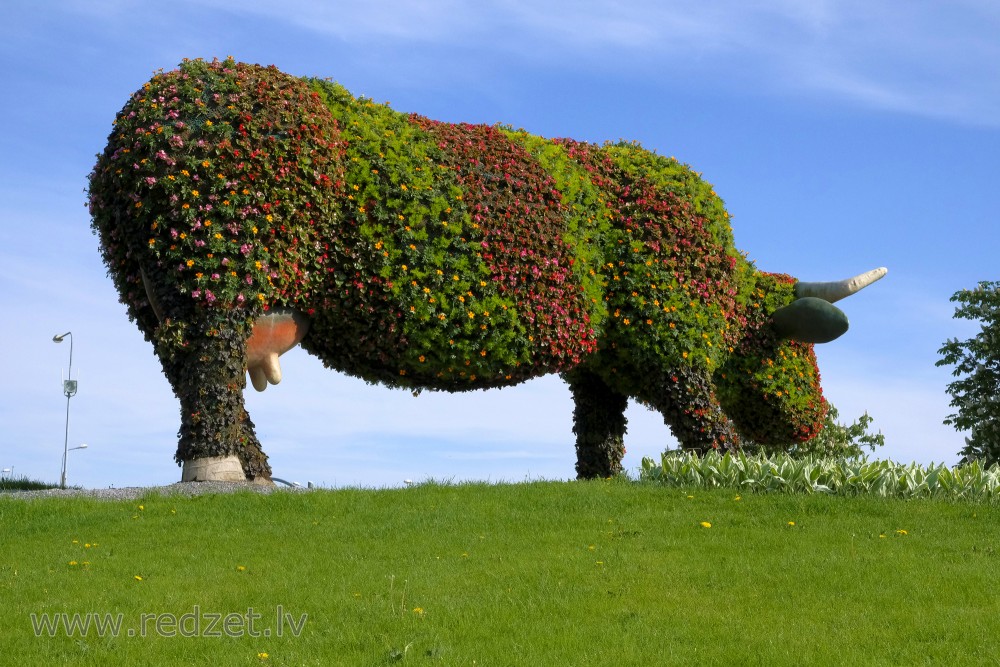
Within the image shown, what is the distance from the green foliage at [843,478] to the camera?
38.8 feet

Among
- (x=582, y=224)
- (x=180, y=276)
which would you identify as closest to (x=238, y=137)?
(x=180, y=276)

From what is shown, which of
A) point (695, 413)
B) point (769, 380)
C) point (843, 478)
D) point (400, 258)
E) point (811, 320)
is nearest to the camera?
point (843, 478)

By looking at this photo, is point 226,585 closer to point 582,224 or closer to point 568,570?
point 568,570

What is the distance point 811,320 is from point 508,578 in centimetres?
888

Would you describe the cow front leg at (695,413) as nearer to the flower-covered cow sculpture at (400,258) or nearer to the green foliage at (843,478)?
the flower-covered cow sculpture at (400,258)

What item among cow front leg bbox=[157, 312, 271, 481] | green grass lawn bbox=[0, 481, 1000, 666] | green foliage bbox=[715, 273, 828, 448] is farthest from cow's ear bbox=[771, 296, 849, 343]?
cow front leg bbox=[157, 312, 271, 481]

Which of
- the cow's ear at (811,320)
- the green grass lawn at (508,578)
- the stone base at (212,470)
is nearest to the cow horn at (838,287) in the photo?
the cow's ear at (811,320)

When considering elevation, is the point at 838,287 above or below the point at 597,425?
above

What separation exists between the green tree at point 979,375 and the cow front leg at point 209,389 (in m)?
16.2

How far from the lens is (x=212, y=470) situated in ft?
37.9

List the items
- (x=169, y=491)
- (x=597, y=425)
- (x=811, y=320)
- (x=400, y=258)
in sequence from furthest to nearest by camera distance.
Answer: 1. (x=597, y=425)
2. (x=811, y=320)
3. (x=400, y=258)
4. (x=169, y=491)

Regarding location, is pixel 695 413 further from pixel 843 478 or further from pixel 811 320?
pixel 843 478

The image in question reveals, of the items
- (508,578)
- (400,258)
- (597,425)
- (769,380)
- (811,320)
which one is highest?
(400,258)

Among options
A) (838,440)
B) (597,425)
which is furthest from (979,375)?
(597,425)
